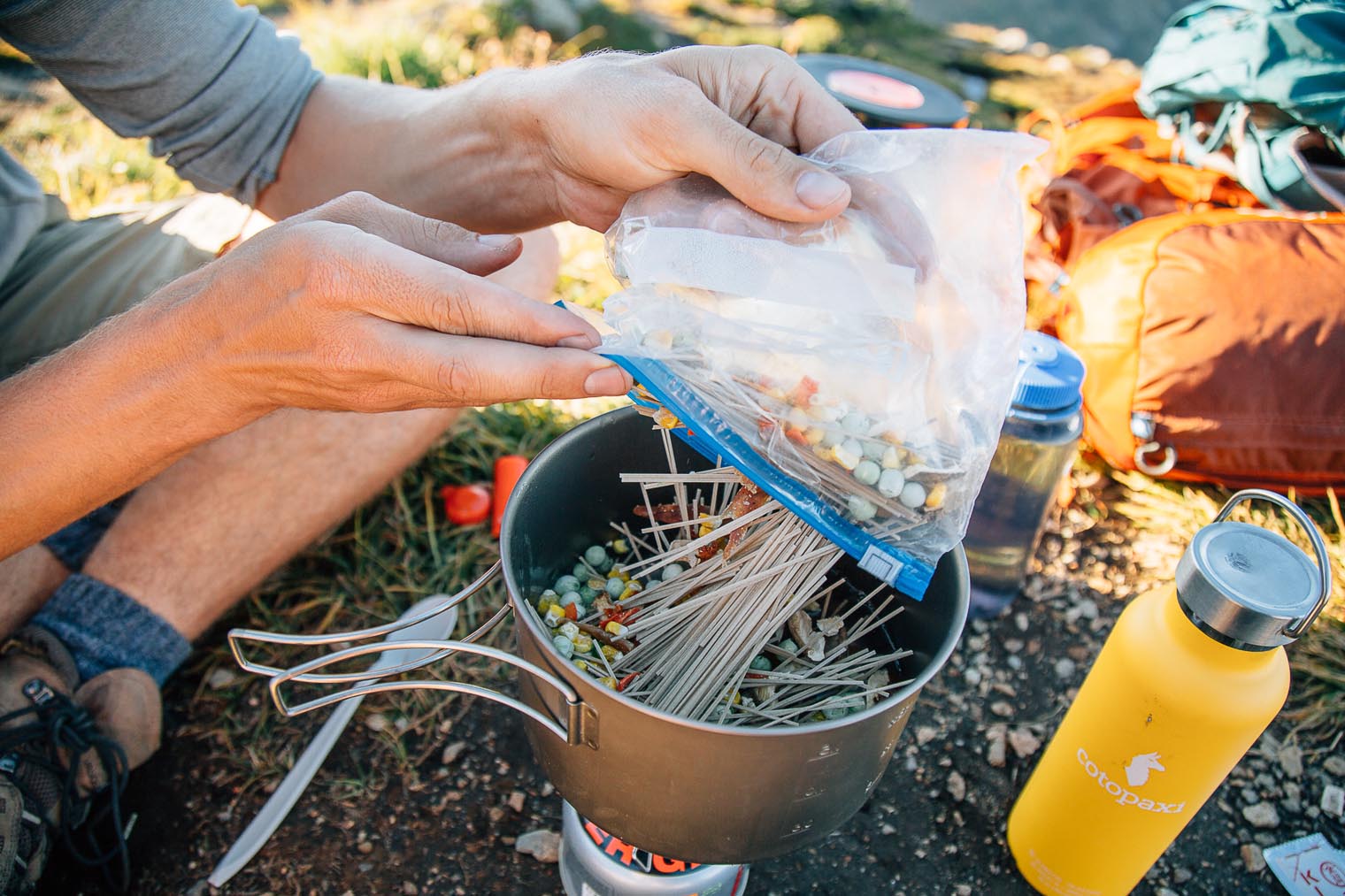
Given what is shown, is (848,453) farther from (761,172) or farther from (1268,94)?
(1268,94)

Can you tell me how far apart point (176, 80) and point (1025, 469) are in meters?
1.91

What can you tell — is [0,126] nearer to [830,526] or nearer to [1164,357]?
[830,526]

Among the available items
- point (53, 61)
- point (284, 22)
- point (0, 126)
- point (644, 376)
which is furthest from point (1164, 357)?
point (284, 22)

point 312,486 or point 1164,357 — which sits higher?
point 1164,357

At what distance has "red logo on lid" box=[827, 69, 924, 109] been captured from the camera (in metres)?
2.78

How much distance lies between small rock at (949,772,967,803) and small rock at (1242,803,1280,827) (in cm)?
53

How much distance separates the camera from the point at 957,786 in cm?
166

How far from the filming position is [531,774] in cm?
166

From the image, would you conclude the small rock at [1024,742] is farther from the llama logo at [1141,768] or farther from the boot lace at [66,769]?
the boot lace at [66,769]

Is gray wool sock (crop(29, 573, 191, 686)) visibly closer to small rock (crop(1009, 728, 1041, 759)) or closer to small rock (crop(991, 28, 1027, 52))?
small rock (crop(1009, 728, 1041, 759))

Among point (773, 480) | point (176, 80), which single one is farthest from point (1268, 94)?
point (176, 80)

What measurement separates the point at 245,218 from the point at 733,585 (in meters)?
1.60

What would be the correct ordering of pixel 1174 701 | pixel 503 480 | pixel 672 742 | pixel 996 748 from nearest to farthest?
pixel 672 742 < pixel 1174 701 < pixel 996 748 < pixel 503 480

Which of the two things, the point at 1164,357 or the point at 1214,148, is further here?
the point at 1214,148
